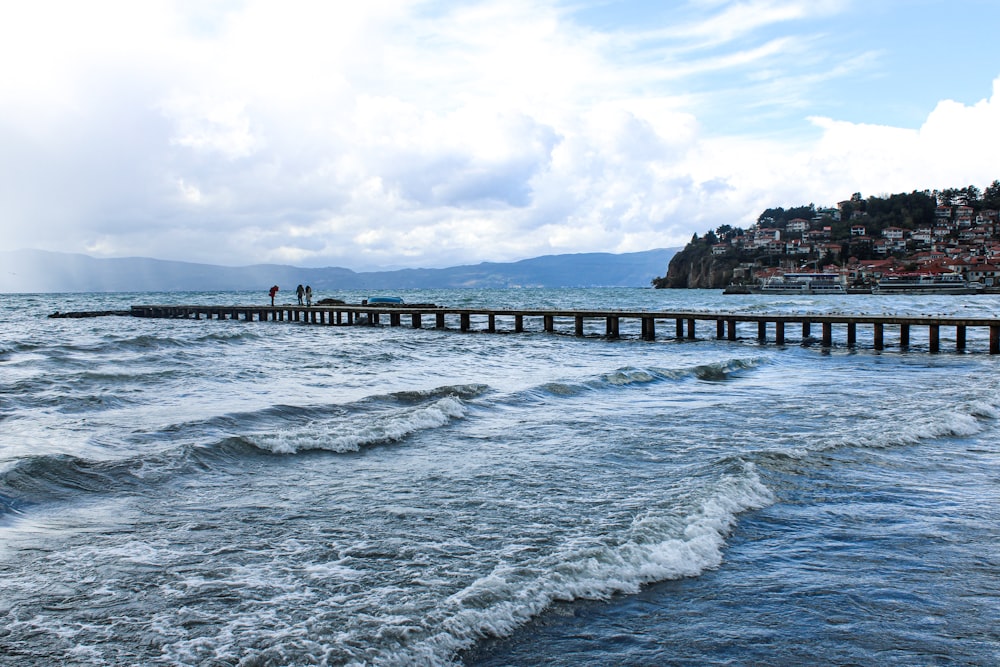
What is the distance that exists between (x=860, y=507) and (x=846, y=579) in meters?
2.23

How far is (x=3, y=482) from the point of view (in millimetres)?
8555

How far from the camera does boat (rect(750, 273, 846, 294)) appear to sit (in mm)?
124000

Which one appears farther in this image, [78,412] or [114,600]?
[78,412]

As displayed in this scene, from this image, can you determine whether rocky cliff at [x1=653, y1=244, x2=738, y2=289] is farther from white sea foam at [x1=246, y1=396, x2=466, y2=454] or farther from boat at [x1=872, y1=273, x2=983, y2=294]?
white sea foam at [x1=246, y1=396, x2=466, y2=454]

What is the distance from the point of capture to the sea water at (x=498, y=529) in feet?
15.4

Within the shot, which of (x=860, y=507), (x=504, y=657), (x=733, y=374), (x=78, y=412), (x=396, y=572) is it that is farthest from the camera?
(x=733, y=374)

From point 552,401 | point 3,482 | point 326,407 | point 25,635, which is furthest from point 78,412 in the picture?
point 25,635

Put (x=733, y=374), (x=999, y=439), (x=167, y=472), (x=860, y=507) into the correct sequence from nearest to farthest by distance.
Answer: (x=860, y=507)
(x=167, y=472)
(x=999, y=439)
(x=733, y=374)

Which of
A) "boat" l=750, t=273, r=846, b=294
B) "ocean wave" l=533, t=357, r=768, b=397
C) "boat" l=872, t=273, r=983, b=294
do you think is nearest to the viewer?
"ocean wave" l=533, t=357, r=768, b=397

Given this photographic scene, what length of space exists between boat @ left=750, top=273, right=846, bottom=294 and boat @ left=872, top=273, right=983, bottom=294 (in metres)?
6.39

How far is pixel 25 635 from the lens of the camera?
473 cm

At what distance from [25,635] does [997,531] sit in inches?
312

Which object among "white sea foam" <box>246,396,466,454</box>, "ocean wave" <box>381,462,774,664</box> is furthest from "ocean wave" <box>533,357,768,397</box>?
"ocean wave" <box>381,462,774,664</box>

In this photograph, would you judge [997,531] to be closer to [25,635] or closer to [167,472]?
[25,635]
